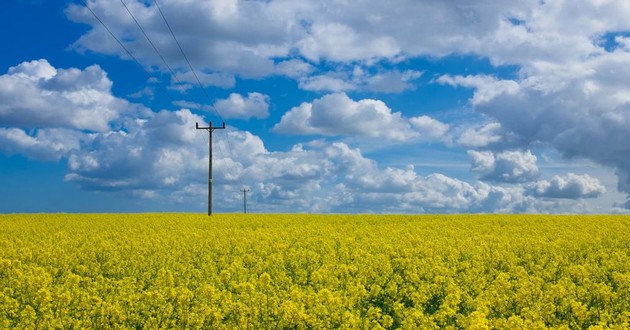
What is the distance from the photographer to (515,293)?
10.1m

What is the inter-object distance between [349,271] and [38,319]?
6415 mm

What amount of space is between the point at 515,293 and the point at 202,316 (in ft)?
18.0

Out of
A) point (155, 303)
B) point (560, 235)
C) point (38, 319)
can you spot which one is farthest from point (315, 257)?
point (560, 235)

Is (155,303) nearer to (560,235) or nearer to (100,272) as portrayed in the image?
(100,272)

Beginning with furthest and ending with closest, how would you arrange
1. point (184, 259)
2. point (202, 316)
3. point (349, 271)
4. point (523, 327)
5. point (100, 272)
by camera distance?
point (184, 259)
point (100, 272)
point (349, 271)
point (202, 316)
point (523, 327)

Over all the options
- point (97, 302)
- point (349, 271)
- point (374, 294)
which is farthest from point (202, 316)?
point (349, 271)

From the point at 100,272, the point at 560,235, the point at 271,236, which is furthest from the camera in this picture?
the point at 560,235

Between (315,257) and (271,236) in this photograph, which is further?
(271,236)

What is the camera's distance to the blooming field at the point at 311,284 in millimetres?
8281

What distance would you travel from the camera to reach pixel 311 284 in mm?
12188

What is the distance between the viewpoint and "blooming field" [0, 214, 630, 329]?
27.2 ft

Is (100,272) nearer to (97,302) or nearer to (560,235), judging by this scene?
(97,302)

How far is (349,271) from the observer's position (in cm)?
1273

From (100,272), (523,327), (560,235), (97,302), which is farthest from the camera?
(560,235)
